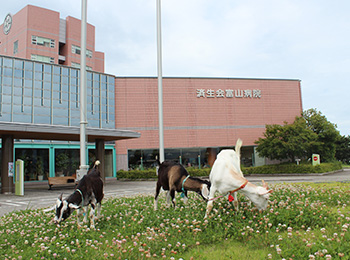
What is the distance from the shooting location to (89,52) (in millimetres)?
50594

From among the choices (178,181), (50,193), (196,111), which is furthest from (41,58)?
(178,181)

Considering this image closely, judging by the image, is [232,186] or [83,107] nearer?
[232,186]

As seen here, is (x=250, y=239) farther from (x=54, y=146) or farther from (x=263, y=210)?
(x=54, y=146)

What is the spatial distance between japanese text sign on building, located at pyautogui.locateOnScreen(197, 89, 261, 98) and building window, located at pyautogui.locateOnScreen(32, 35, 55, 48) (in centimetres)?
2303

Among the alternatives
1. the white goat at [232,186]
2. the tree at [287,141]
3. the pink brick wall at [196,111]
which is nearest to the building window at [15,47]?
the pink brick wall at [196,111]

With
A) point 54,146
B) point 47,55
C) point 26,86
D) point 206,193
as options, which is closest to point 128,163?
point 54,146

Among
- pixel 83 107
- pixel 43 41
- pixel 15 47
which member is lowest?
pixel 83 107

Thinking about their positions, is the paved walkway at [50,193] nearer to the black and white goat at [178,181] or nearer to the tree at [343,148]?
Result: the black and white goat at [178,181]

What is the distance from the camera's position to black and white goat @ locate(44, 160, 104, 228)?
244 inches

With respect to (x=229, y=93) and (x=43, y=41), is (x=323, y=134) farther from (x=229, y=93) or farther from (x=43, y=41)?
(x=43, y=41)

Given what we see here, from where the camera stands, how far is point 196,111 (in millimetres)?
40219

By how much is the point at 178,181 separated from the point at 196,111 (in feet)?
108

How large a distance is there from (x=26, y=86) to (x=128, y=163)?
46.1 feet

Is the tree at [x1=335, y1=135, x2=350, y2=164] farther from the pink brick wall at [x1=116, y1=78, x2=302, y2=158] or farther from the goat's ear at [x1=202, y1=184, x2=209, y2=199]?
the goat's ear at [x1=202, y1=184, x2=209, y2=199]
